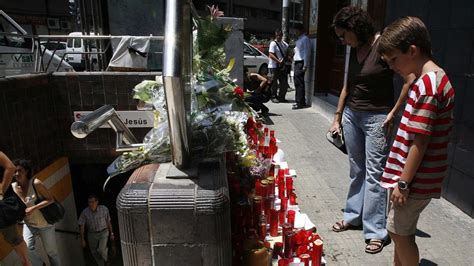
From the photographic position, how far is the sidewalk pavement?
9.30ft

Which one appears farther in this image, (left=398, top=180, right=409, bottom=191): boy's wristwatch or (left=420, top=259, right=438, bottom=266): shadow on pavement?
(left=420, top=259, right=438, bottom=266): shadow on pavement

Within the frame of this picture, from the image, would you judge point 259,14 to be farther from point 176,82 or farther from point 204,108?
point 176,82

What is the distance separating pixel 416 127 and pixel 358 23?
1153 mm

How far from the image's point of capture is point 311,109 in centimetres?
847

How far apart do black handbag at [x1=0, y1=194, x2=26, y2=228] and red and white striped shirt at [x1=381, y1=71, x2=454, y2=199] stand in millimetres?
3649

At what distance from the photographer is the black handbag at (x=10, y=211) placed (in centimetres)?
369

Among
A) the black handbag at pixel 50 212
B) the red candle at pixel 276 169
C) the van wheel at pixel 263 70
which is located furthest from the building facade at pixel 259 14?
the red candle at pixel 276 169

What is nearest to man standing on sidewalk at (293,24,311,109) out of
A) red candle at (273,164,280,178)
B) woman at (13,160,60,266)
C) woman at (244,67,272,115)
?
woman at (244,67,272,115)

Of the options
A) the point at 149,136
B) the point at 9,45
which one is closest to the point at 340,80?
the point at 149,136

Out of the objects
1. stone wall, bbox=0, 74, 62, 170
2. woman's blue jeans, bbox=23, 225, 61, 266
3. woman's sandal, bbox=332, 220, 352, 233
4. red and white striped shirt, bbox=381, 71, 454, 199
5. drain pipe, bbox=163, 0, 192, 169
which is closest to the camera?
drain pipe, bbox=163, 0, 192, 169

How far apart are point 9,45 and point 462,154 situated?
9.79m

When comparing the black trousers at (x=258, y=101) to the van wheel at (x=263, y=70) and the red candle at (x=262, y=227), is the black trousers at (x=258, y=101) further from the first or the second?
the red candle at (x=262, y=227)

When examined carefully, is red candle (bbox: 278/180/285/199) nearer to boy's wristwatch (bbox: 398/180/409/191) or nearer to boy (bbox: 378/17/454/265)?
boy (bbox: 378/17/454/265)

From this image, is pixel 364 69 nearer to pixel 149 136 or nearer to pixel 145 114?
pixel 149 136
